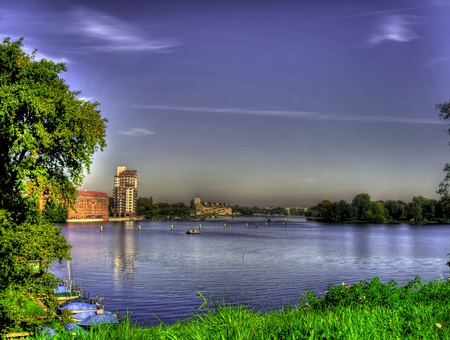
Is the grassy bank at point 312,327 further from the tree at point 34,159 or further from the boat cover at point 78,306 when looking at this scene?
the boat cover at point 78,306

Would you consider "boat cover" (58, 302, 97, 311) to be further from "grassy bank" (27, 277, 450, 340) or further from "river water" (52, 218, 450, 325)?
"grassy bank" (27, 277, 450, 340)

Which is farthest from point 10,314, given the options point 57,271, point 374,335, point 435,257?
point 435,257

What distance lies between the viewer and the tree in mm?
18422

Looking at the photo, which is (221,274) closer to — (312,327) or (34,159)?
(34,159)

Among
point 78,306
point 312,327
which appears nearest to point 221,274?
point 78,306

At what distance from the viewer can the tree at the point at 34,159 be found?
18.4 m

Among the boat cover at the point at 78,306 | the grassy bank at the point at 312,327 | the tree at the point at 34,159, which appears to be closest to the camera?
the grassy bank at the point at 312,327

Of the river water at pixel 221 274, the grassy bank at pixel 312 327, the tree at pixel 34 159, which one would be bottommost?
the river water at pixel 221 274

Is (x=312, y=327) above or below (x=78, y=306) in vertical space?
above

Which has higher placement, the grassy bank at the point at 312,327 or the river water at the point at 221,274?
the grassy bank at the point at 312,327

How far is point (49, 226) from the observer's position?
67.9 feet

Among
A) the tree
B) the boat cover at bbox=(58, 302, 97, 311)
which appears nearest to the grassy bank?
the tree

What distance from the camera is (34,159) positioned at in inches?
766

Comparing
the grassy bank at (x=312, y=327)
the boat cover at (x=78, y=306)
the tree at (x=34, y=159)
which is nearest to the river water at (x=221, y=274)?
the boat cover at (x=78, y=306)
